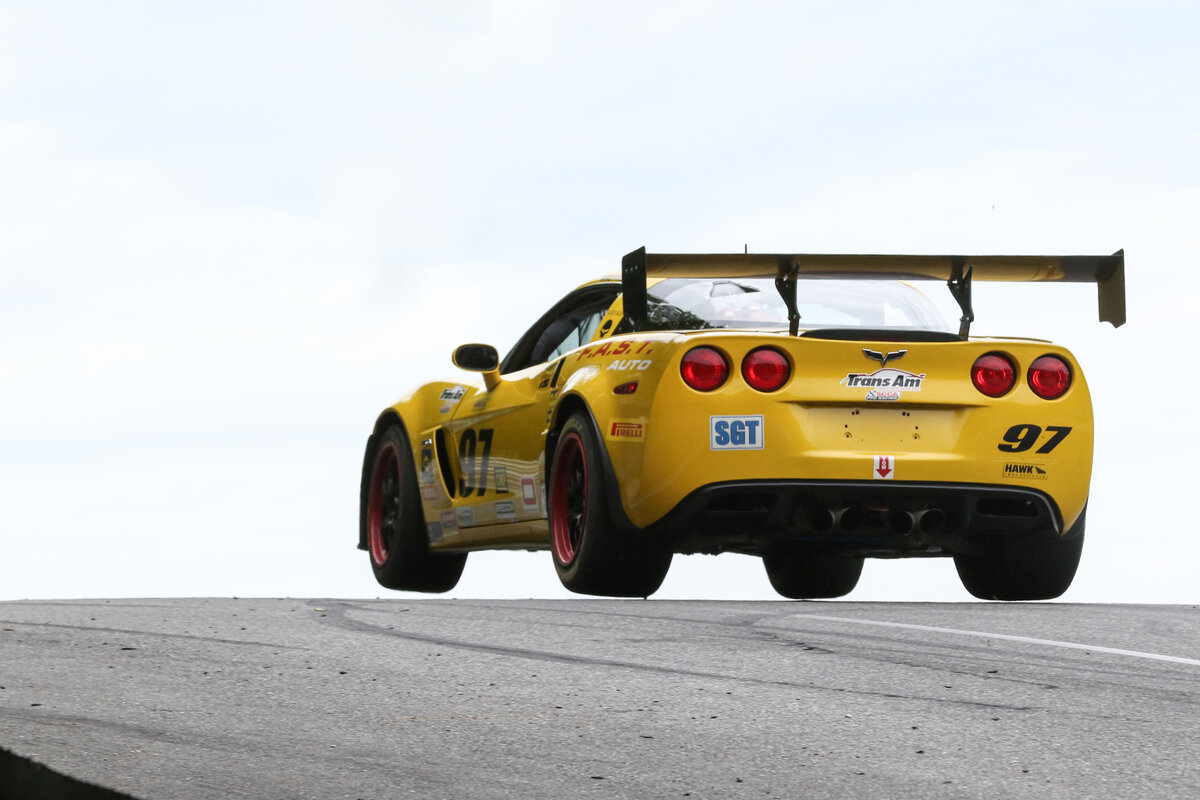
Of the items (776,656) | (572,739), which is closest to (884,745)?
(572,739)

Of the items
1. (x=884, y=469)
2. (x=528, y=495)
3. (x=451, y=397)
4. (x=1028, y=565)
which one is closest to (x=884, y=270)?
(x=884, y=469)

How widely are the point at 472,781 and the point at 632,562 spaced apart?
3687mm

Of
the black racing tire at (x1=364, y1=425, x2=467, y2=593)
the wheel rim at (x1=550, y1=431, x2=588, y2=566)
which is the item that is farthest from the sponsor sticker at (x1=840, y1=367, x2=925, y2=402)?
the black racing tire at (x1=364, y1=425, x2=467, y2=593)

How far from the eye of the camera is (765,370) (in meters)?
6.93

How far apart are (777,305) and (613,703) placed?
11.5ft

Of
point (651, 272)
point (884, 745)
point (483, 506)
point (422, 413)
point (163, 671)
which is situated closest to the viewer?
point (884, 745)

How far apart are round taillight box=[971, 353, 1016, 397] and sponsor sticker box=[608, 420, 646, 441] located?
1.39 m

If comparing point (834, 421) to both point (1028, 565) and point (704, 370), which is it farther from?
point (1028, 565)

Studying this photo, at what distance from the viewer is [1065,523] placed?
7.42 meters

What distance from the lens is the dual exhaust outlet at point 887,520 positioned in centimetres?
704

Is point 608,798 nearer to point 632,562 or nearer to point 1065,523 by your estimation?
point 632,562

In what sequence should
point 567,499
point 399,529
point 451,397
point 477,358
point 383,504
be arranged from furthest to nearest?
point 383,504, point 399,529, point 451,397, point 477,358, point 567,499

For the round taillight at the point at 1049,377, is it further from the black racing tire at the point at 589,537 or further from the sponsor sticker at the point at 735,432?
the black racing tire at the point at 589,537

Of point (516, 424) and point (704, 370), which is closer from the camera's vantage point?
point (704, 370)
